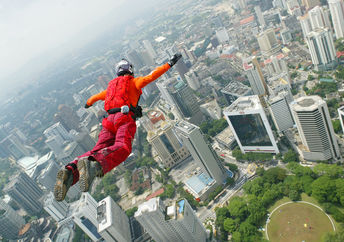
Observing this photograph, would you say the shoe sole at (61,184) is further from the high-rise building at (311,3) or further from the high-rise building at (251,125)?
the high-rise building at (311,3)

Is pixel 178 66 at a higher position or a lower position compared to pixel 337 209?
higher

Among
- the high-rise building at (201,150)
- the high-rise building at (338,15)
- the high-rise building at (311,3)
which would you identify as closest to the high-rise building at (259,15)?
the high-rise building at (311,3)

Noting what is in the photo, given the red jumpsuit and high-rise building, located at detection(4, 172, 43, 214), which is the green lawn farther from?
high-rise building, located at detection(4, 172, 43, 214)

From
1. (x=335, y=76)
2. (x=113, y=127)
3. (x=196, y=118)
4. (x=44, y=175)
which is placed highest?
(x=113, y=127)

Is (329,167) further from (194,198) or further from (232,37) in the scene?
(232,37)

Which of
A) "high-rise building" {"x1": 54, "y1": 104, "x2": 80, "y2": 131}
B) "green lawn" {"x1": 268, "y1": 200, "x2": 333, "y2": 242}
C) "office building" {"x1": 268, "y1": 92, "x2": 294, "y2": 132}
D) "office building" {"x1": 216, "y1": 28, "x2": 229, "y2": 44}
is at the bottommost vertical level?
"green lawn" {"x1": 268, "y1": 200, "x2": 333, "y2": 242}

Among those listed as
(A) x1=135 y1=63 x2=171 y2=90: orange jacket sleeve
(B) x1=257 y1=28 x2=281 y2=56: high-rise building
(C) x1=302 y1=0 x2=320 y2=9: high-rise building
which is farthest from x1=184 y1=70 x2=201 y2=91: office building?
(A) x1=135 y1=63 x2=171 y2=90: orange jacket sleeve

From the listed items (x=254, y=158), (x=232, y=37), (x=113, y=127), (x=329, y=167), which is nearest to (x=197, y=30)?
(x=232, y=37)
